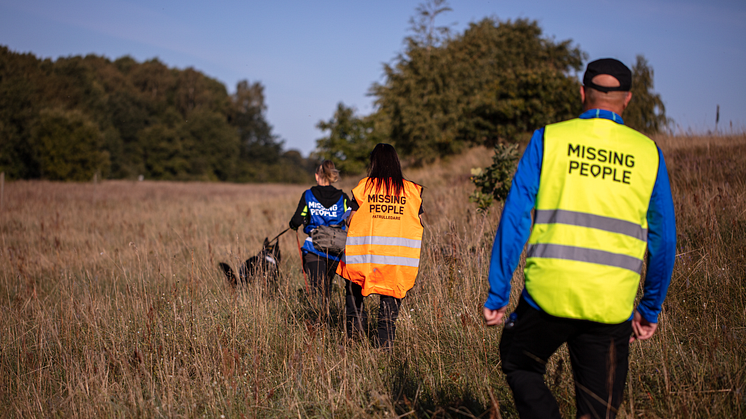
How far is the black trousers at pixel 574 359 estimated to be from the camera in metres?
1.82

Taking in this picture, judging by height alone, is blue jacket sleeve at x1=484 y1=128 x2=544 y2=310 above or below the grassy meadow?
above

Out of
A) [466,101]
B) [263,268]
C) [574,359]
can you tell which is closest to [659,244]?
[574,359]

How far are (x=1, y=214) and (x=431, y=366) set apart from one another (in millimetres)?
14615

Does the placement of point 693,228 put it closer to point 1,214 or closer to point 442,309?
point 442,309

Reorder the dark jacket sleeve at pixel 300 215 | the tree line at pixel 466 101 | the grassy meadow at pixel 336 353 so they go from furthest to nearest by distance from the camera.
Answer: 1. the tree line at pixel 466 101
2. the dark jacket sleeve at pixel 300 215
3. the grassy meadow at pixel 336 353

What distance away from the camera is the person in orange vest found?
3.55m

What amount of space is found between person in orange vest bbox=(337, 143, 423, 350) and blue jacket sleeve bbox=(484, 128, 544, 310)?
5.38 feet

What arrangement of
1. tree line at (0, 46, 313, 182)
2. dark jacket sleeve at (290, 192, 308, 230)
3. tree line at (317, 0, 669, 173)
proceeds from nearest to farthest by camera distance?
dark jacket sleeve at (290, 192, 308, 230), tree line at (317, 0, 669, 173), tree line at (0, 46, 313, 182)

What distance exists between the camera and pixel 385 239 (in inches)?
140

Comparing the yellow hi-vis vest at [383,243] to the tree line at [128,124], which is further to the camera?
the tree line at [128,124]

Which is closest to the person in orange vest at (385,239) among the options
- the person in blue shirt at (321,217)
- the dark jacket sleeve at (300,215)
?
the person in blue shirt at (321,217)

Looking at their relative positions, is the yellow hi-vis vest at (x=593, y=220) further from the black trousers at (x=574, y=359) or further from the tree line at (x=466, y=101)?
the tree line at (x=466, y=101)

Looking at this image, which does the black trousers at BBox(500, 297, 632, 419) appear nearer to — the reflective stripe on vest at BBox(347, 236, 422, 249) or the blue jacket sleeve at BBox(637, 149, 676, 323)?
the blue jacket sleeve at BBox(637, 149, 676, 323)

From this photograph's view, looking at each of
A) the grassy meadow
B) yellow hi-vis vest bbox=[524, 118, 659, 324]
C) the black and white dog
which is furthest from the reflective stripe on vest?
the black and white dog
